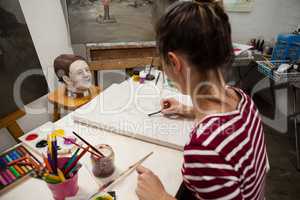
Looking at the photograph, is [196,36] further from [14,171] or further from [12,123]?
[12,123]

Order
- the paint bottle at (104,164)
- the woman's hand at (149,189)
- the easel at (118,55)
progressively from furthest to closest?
the easel at (118,55) < the paint bottle at (104,164) < the woman's hand at (149,189)

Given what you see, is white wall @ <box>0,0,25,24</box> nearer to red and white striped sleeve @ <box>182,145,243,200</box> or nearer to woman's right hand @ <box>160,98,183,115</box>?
woman's right hand @ <box>160,98,183,115</box>

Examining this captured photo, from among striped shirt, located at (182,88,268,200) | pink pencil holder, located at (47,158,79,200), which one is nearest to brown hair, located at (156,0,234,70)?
striped shirt, located at (182,88,268,200)

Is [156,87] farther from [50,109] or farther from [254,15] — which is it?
[254,15]

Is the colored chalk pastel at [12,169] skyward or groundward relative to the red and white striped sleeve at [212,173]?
groundward

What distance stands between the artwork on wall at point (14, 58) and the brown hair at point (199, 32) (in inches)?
31.6

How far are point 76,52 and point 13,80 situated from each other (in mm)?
898

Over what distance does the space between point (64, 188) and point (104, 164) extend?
139 millimetres

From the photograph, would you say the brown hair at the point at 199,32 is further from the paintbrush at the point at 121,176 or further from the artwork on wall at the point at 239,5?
the artwork on wall at the point at 239,5

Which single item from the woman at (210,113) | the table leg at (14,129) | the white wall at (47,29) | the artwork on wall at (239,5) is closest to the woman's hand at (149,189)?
the woman at (210,113)

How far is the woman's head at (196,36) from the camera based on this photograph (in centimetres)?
60

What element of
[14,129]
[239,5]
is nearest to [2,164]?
[14,129]

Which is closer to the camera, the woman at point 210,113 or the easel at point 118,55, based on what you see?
the woman at point 210,113

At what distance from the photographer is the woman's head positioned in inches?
23.6
